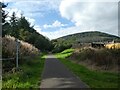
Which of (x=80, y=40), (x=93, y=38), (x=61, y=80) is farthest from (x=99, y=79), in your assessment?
(x=80, y=40)

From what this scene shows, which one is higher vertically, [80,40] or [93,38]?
[93,38]

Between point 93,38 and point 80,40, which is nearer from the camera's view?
point 93,38

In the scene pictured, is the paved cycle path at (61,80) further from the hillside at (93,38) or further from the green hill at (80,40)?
the hillside at (93,38)

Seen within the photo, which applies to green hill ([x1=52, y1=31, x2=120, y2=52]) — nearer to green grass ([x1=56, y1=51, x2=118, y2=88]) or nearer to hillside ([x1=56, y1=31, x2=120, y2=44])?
hillside ([x1=56, y1=31, x2=120, y2=44])

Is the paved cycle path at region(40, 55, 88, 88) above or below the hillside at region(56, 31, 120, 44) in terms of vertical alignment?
below

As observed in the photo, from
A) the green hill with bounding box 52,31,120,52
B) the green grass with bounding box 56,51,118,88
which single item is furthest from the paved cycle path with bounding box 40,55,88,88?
the green hill with bounding box 52,31,120,52

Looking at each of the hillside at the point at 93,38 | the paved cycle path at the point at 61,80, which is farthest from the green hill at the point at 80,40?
the paved cycle path at the point at 61,80

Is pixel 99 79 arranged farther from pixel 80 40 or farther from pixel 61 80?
pixel 80 40

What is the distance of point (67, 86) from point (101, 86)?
143cm

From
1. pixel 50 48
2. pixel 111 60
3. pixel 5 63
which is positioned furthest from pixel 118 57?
pixel 50 48

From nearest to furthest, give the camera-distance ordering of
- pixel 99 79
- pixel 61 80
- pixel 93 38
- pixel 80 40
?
pixel 61 80 → pixel 99 79 → pixel 93 38 → pixel 80 40

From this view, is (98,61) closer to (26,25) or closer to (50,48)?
(26,25)

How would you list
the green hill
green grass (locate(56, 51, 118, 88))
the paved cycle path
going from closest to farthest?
green grass (locate(56, 51, 118, 88)) → the paved cycle path → the green hill

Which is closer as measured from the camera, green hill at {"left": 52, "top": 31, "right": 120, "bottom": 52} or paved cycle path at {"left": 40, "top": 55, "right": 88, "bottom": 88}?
paved cycle path at {"left": 40, "top": 55, "right": 88, "bottom": 88}
